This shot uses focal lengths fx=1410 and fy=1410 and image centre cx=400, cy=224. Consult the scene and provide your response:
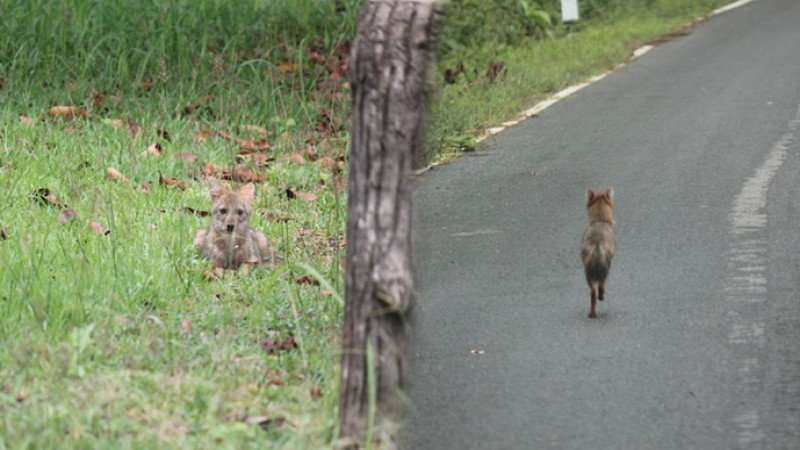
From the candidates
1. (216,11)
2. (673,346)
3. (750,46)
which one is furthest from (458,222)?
(750,46)

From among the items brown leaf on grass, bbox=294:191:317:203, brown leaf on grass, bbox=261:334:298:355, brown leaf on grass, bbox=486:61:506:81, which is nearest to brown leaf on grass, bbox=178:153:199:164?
brown leaf on grass, bbox=294:191:317:203

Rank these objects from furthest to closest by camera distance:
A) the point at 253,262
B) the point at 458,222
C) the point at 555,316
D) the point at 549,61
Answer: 1. the point at 549,61
2. the point at 458,222
3. the point at 253,262
4. the point at 555,316

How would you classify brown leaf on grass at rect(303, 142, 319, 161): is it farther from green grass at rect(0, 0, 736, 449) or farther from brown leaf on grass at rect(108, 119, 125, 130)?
brown leaf on grass at rect(108, 119, 125, 130)

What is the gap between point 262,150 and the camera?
1142cm

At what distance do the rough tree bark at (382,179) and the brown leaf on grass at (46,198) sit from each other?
182 inches

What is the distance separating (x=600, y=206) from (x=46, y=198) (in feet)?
12.7

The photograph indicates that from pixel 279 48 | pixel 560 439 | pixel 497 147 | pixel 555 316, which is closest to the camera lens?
pixel 560 439

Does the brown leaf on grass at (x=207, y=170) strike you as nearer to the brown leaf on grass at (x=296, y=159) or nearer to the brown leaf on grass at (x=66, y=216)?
the brown leaf on grass at (x=296, y=159)

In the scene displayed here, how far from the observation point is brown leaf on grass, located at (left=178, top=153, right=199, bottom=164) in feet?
34.8

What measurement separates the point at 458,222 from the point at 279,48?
508cm

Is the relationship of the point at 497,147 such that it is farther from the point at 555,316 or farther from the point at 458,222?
the point at 555,316

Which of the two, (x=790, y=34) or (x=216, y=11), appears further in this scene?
(x=790, y=34)

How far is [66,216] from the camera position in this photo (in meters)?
8.79

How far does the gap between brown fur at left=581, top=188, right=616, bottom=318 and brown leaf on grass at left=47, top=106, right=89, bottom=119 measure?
5.68m
